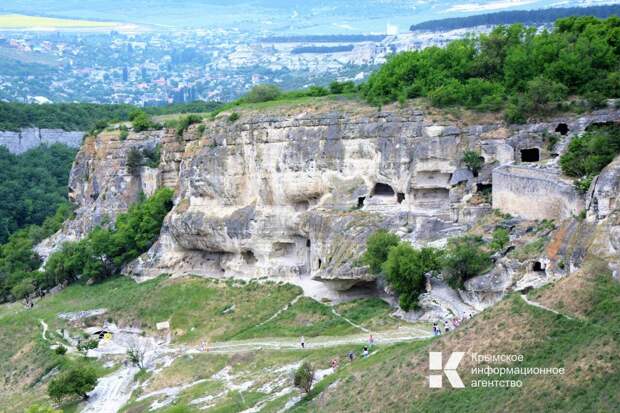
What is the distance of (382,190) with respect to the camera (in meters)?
59.9

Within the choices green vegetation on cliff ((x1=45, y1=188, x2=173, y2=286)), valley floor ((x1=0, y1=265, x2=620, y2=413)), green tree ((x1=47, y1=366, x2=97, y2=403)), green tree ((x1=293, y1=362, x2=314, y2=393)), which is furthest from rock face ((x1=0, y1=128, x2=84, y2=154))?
green tree ((x1=293, y1=362, x2=314, y2=393))

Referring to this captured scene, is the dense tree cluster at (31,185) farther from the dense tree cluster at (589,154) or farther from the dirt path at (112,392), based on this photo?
the dense tree cluster at (589,154)

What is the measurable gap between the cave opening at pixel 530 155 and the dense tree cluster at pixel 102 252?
23352mm

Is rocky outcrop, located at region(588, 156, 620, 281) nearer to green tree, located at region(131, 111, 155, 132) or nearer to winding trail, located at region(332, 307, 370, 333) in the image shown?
winding trail, located at region(332, 307, 370, 333)

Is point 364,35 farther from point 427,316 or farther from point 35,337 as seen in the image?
point 427,316

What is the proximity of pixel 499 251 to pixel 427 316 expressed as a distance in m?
3.87

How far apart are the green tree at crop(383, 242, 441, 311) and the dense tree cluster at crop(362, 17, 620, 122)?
28.6 feet

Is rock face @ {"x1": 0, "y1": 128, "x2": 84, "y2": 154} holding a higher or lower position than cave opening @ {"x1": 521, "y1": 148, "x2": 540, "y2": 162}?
lower

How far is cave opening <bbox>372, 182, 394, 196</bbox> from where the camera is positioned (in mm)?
59594

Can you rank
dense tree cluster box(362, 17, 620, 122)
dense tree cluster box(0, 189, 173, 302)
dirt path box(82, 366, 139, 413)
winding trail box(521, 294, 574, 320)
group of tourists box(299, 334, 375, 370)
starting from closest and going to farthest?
winding trail box(521, 294, 574, 320)
group of tourists box(299, 334, 375, 370)
dirt path box(82, 366, 139, 413)
dense tree cluster box(362, 17, 620, 122)
dense tree cluster box(0, 189, 173, 302)

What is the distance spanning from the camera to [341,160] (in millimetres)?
60188

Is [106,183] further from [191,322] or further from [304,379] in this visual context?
[304,379]

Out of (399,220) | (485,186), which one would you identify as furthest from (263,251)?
(485,186)

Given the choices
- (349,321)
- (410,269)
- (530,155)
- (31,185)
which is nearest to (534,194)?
(530,155)
